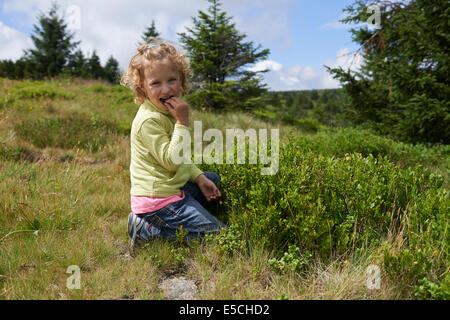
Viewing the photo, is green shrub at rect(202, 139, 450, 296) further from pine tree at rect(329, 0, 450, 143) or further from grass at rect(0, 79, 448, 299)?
pine tree at rect(329, 0, 450, 143)

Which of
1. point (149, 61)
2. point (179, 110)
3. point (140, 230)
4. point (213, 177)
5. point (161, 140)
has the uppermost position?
point (149, 61)

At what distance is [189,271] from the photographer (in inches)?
93.4

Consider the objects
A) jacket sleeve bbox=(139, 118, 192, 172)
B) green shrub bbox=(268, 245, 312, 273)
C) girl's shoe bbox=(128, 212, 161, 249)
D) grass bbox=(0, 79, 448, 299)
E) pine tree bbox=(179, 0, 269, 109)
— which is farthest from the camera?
pine tree bbox=(179, 0, 269, 109)

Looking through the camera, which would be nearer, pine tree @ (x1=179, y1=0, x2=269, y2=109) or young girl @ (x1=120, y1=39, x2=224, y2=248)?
young girl @ (x1=120, y1=39, x2=224, y2=248)

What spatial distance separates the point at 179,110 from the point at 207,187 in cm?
85

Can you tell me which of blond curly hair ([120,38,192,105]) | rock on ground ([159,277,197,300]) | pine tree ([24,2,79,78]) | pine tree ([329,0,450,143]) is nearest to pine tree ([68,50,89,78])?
pine tree ([24,2,79,78])

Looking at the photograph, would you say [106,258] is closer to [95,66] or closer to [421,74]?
[421,74]

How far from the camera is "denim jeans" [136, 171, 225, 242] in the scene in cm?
256

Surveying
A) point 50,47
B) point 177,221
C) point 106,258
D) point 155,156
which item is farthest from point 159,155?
point 50,47

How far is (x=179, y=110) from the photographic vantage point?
2.45 m

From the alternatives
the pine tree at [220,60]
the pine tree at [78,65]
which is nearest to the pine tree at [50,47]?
the pine tree at [78,65]

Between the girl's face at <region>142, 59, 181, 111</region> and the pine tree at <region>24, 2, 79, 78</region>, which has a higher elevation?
the pine tree at <region>24, 2, 79, 78</region>

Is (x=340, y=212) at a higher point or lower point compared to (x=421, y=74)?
lower

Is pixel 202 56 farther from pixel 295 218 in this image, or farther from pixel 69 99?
pixel 295 218
